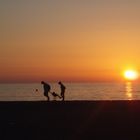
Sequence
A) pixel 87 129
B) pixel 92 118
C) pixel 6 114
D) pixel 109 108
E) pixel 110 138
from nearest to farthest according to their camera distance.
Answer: pixel 110 138
pixel 87 129
pixel 92 118
pixel 6 114
pixel 109 108

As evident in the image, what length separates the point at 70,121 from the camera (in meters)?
22.3

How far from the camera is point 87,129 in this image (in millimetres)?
19688

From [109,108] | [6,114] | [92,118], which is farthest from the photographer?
[109,108]

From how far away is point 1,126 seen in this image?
2088 centimetres

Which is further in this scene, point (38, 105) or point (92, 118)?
point (38, 105)

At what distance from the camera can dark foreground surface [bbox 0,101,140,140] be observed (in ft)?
59.9

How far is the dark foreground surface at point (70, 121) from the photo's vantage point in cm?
1825

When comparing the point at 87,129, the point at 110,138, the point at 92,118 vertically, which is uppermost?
the point at 92,118

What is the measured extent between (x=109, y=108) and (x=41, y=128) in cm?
901

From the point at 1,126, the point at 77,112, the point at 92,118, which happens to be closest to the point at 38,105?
the point at 77,112

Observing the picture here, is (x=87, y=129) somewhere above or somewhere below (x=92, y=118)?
below

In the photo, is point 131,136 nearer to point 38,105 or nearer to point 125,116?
point 125,116

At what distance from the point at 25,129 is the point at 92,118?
4.58m

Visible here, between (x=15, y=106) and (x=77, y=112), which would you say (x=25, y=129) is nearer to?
(x=77, y=112)
